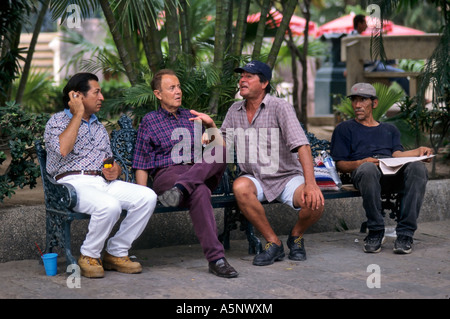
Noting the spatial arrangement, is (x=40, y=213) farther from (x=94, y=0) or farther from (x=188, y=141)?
(x=94, y=0)

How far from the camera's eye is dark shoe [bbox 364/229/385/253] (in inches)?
226

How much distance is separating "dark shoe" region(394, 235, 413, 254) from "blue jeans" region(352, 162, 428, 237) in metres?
0.03

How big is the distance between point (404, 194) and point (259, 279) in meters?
1.63

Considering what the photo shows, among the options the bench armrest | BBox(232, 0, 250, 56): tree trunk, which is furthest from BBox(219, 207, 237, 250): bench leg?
BBox(232, 0, 250, 56): tree trunk

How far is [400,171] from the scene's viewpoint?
5863mm

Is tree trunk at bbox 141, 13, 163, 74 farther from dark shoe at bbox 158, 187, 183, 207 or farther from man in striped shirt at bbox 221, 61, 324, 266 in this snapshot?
dark shoe at bbox 158, 187, 183, 207

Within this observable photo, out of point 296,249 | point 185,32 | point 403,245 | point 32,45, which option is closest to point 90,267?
point 296,249

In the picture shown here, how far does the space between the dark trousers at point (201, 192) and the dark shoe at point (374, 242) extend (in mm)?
1364

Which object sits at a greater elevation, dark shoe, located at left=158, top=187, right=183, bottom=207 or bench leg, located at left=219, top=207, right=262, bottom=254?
dark shoe, located at left=158, top=187, right=183, bottom=207

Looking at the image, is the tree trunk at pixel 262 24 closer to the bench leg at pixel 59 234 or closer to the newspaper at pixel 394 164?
the newspaper at pixel 394 164

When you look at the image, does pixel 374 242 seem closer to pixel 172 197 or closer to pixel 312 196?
pixel 312 196

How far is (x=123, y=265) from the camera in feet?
16.2
